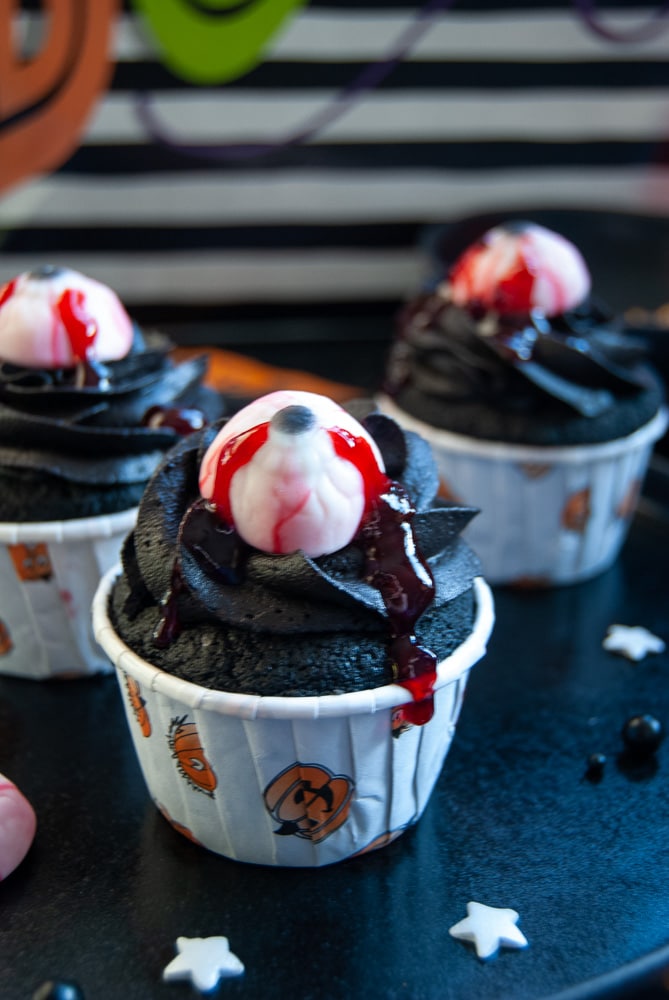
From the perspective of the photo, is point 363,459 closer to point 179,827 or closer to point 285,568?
point 285,568

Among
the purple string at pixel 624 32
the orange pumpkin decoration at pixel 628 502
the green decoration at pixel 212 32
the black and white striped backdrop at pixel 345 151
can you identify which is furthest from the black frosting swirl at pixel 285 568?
Answer: the purple string at pixel 624 32

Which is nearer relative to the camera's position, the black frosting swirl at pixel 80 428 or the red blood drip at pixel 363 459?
the red blood drip at pixel 363 459

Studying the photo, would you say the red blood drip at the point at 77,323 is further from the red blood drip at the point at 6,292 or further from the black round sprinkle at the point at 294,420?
the black round sprinkle at the point at 294,420

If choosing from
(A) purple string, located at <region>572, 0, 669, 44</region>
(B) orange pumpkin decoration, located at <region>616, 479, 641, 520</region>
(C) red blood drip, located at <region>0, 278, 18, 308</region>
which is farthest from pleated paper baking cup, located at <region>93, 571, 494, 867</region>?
(A) purple string, located at <region>572, 0, 669, 44</region>

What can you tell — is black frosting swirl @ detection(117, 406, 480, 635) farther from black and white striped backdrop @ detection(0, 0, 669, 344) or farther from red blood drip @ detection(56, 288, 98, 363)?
black and white striped backdrop @ detection(0, 0, 669, 344)

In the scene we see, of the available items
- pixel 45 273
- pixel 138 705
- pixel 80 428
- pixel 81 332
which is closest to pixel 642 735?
pixel 138 705

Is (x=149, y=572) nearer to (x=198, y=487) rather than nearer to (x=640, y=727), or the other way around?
(x=198, y=487)
